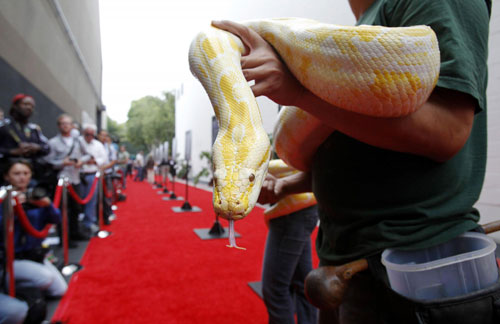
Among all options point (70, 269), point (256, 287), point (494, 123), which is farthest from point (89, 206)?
point (494, 123)

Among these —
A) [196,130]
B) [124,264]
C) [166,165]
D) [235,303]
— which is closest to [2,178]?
[124,264]

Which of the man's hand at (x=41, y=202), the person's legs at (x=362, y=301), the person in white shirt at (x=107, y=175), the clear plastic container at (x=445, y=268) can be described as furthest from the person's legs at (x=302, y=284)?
the person in white shirt at (x=107, y=175)

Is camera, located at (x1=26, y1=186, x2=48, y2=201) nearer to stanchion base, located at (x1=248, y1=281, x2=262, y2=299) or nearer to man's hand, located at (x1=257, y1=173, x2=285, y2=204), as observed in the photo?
stanchion base, located at (x1=248, y1=281, x2=262, y2=299)

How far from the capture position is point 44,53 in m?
7.26

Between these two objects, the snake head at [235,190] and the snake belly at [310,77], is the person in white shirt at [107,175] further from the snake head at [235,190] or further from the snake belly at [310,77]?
the snake head at [235,190]

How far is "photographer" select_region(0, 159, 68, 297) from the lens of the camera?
96.3 inches

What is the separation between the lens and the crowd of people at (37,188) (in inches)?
92.1

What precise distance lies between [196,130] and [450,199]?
15.3 meters

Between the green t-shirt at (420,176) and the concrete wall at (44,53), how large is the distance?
5.11 m

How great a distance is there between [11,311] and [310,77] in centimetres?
233

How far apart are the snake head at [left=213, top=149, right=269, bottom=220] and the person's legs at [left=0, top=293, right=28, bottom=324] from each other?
6.63 ft

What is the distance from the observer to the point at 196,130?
1570 centimetres

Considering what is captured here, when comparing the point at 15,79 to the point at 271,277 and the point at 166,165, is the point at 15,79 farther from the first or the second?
the point at 166,165

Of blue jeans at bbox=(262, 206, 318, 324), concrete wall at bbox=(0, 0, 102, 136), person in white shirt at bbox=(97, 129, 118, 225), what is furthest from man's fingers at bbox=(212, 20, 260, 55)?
person in white shirt at bbox=(97, 129, 118, 225)
